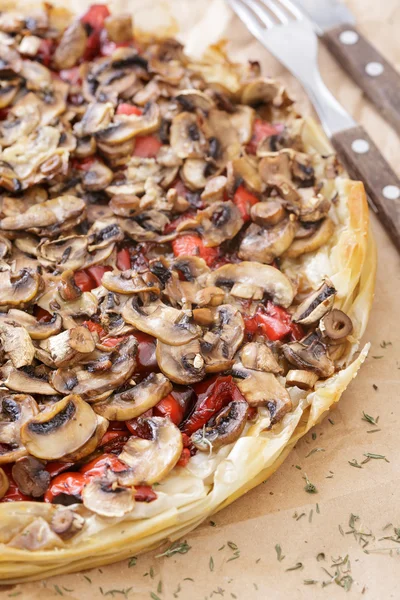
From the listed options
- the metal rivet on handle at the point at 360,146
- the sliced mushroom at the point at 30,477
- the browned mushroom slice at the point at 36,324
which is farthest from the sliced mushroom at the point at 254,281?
the metal rivet on handle at the point at 360,146

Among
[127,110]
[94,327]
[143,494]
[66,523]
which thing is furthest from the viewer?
[127,110]

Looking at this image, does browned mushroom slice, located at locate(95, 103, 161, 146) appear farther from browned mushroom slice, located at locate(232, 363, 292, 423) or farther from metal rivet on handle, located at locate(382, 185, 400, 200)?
browned mushroom slice, located at locate(232, 363, 292, 423)

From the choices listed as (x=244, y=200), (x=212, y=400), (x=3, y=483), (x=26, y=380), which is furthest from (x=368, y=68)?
(x=3, y=483)

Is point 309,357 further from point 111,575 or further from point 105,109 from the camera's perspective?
point 105,109

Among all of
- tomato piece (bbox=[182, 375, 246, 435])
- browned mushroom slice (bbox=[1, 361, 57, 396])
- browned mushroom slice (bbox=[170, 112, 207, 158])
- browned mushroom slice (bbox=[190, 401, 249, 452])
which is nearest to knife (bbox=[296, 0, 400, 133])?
browned mushroom slice (bbox=[170, 112, 207, 158])

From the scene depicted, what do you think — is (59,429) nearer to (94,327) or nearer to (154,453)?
(154,453)
